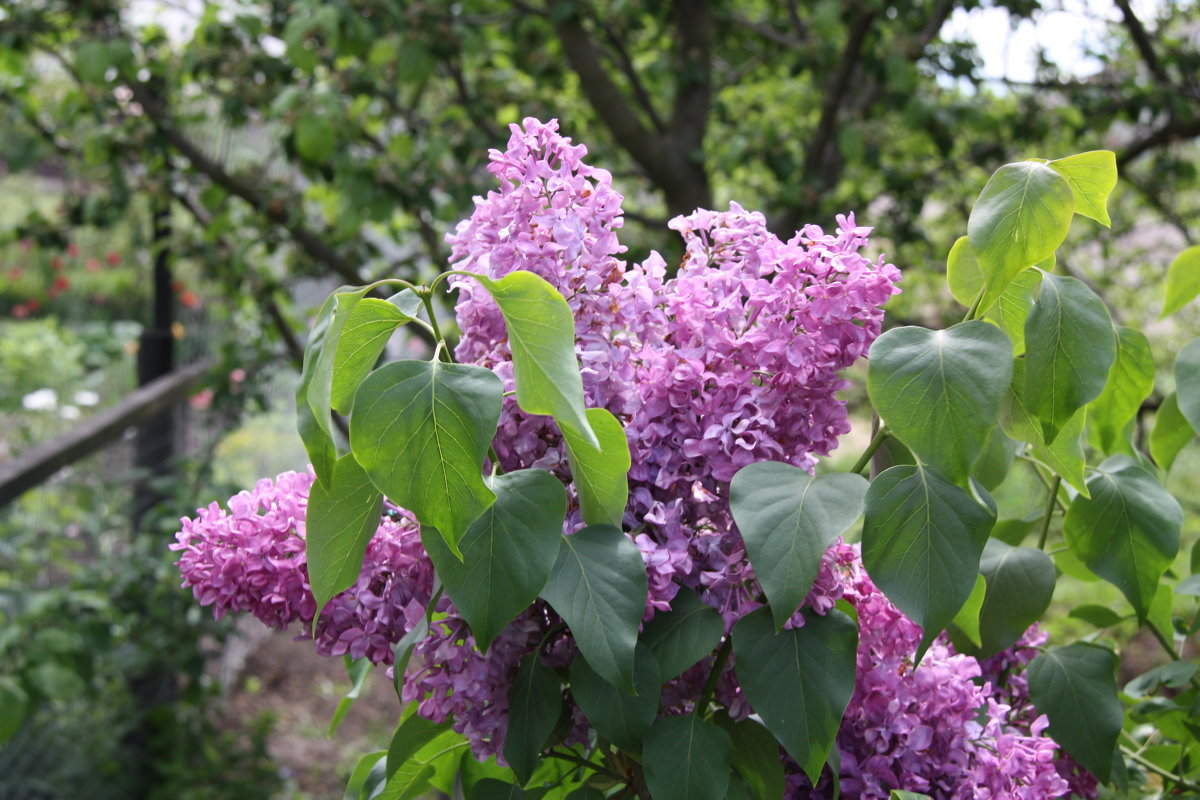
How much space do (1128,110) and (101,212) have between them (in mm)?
2497

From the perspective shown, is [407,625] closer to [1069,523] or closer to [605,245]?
[605,245]

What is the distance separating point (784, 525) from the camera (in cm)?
56

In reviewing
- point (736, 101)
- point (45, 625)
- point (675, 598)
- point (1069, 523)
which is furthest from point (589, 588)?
point (736, 101)

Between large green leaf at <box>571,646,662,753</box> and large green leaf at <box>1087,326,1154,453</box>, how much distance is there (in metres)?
0.33

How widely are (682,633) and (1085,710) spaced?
0.30 meters

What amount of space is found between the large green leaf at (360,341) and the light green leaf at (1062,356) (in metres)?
0.31

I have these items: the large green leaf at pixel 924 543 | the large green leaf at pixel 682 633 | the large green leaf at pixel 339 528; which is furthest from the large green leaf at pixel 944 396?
the large green leaf at pixel 339 528

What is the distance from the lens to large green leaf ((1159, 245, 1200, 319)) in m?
0.83

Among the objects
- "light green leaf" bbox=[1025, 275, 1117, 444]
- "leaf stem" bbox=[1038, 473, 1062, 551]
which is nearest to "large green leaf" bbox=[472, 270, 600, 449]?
"light green leaf" bbox=[1025, 275, 1117, 444]

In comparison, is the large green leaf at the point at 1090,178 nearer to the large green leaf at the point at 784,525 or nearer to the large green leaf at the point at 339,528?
the large green leaf at the point at 784,525

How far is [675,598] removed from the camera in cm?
62

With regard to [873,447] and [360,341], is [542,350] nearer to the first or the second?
[360,341]

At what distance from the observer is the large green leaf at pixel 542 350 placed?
0.52 meters

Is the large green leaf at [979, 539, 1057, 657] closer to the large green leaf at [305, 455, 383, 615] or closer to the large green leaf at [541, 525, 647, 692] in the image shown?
the large green leaf at [541, 525, 647, 692]
